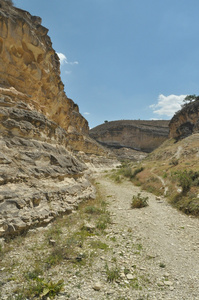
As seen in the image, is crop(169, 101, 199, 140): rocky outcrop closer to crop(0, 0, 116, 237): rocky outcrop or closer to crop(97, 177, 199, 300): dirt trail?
crop(97, 177, 199, 300): dirt trail

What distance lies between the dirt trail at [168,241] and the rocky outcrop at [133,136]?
2328 inches

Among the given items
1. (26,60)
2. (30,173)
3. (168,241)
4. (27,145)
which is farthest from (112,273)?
(26,60)

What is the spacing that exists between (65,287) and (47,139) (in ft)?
Result: 22.9

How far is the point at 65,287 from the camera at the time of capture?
3.57 m

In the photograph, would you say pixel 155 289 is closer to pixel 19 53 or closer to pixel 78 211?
pixel 78 211

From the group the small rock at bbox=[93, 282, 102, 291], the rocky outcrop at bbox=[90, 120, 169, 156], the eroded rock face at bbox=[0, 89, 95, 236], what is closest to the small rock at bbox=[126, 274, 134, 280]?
the small rock at bbox=[93, 282, 102, 291]

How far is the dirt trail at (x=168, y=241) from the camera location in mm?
3848

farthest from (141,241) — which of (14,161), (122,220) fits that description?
(14,161)

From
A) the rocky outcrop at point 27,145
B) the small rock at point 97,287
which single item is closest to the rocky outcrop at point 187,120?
the rocky outcrop at point 27,145

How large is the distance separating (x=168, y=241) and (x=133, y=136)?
2605 inches

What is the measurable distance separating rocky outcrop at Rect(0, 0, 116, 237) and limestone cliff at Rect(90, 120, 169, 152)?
190 feet

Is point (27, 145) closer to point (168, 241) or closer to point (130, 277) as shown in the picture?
point (130, 277)

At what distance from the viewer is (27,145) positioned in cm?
762

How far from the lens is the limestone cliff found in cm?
6931
